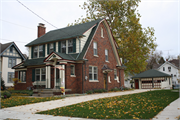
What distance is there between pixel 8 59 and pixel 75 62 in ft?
63.0

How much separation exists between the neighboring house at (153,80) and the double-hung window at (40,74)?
22031 mm

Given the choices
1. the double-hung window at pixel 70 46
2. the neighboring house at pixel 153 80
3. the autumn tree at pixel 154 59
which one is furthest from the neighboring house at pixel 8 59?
the autumn tree at pixel 154 59

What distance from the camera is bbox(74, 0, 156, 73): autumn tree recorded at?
30.1m

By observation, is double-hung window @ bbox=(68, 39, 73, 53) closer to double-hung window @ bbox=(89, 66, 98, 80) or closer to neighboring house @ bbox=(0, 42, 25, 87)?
double-hung window @ bbox=(89, 66, 98, 80)

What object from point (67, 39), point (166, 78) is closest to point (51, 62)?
point (67, 39)

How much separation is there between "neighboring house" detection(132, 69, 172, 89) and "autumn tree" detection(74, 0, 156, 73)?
5.62 metres

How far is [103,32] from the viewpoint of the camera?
2431 cm

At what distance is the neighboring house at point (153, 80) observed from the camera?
3481cm

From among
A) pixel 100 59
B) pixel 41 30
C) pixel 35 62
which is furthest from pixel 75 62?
pixel 41 30

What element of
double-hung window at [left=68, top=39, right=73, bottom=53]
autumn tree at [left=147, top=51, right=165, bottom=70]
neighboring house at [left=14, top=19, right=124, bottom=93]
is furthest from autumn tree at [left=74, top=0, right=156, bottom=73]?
autumn tree at [left=147, top=51, right=165, bottom=70]

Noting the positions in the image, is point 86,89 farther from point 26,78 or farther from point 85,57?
point 26,78

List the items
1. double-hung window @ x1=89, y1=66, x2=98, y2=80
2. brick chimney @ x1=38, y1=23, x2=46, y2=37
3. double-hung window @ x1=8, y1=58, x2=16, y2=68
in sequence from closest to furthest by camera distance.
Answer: double-hung window @ x1=89, y1=66, x2=98, y2=80 < brick chimney @ x1=38, y1=23, x2=46, y2=37 < double-hung window @ x1=8, y1=58, x2=16, y2=68

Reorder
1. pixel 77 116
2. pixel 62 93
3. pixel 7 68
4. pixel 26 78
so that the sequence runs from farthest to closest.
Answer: pixel 7 68 → pixel 26 78 → pixel 62 93 → pixel 77 116

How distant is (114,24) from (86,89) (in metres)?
15.8
